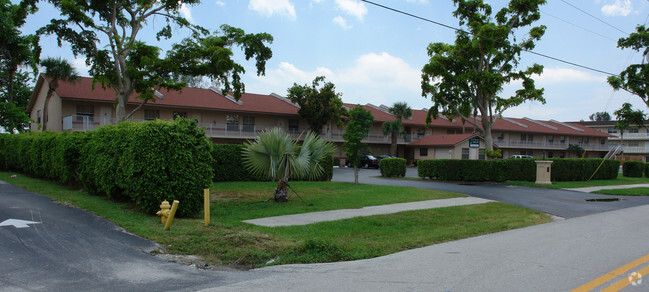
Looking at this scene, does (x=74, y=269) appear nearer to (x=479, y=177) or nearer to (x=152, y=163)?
(x=152, y=163)

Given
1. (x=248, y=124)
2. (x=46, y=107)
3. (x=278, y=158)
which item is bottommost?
(x=278, y=158)

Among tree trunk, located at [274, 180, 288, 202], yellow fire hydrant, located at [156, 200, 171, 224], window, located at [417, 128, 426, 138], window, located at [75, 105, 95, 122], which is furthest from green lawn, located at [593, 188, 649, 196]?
window, located at [75, 105, 95, 122]

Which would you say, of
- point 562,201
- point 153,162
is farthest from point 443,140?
point 153,162

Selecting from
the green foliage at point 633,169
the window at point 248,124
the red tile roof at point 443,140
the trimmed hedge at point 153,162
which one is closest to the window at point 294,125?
the window at point 248,124

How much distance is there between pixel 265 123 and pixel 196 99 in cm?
740

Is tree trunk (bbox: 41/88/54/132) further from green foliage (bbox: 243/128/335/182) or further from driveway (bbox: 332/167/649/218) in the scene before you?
driveway (bbox: 332/167/649/218)

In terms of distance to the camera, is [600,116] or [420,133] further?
[600,116]

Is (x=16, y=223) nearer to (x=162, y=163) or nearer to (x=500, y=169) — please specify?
(x=162, y=163)

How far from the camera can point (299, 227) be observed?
34.2 feet

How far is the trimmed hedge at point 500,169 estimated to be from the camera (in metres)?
26.9

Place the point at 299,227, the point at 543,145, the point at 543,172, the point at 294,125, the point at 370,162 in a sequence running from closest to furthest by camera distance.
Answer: the point at 299,227, the point at 543,172, the point at 370,162, the point at 294,125, the point at 543,145

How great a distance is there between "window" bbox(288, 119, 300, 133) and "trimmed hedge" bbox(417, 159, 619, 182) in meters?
20.5

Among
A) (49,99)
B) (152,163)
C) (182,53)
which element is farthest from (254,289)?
(49,99)

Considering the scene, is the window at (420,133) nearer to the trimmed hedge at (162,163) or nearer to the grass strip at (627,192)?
the grass strip at (627,192)
